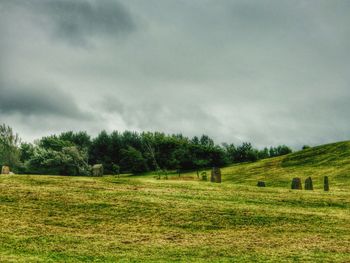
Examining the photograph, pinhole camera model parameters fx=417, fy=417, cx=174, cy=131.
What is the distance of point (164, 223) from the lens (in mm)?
18703

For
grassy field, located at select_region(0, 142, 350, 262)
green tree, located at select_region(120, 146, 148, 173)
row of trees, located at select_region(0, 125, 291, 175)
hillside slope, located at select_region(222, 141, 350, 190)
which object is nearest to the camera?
grassy field, located at select_region(0, 142, 350, 262)

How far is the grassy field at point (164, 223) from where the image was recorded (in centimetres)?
1408

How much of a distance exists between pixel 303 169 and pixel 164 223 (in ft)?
156

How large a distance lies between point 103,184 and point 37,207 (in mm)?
7446

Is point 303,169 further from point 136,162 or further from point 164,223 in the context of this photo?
point 164,223

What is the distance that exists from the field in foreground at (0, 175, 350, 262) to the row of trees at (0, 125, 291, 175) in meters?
38.3

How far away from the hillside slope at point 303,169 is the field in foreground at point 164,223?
2721cm

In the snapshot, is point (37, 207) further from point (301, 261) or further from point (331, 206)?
point (331, 206)

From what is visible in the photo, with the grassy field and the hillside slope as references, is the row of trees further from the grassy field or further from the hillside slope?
the grassy field

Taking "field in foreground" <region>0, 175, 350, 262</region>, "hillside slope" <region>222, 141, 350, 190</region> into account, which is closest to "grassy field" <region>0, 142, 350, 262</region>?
"field in foreground" <region>0, 175, 350, 262</region>

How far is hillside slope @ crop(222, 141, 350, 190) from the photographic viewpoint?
5441 centimetres

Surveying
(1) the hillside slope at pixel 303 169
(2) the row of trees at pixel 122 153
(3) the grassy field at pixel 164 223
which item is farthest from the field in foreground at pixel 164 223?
(2) the row of trees at pixel 122 153

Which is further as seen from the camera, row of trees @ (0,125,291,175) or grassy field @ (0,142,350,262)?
row of trees @ (0,125,291,175)

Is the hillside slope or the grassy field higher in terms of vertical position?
the hillside slope
